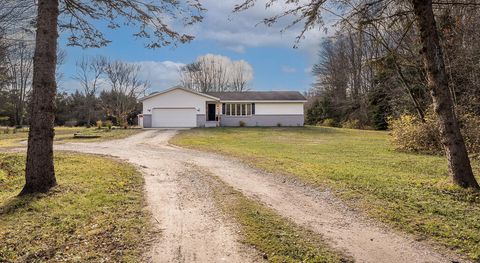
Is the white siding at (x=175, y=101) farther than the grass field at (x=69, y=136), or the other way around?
the white siding at (x=175, y=101)

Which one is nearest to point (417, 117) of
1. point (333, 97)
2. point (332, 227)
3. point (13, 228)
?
point (332, 227)

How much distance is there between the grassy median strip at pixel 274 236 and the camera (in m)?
4.18

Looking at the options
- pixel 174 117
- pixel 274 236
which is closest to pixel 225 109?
pixel 174 117

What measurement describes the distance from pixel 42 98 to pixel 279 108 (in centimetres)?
3112

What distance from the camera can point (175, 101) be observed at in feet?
113

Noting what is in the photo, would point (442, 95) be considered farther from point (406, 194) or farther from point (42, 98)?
point (42, 98)

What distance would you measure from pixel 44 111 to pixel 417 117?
16.6 m

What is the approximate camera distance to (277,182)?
8.67m

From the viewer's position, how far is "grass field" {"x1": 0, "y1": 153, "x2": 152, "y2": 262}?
14.4 ft

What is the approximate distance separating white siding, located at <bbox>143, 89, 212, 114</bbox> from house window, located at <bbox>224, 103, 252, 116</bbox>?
3603mm

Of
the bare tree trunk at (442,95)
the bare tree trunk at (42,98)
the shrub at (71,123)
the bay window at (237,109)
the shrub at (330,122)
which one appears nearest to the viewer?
the bare tree trunk at (42,98)

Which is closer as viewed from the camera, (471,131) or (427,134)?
(471,131)

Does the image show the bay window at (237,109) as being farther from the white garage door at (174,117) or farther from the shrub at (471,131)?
the shrub at (471,131)

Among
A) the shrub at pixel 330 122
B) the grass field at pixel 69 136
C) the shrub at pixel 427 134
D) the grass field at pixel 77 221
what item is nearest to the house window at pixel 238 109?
the grass field at pixel 69 136
